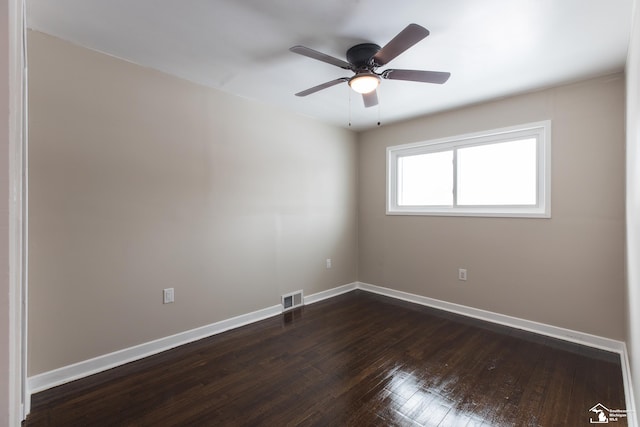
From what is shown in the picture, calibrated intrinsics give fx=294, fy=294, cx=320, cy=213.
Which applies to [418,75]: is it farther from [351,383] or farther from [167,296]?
[167,296]

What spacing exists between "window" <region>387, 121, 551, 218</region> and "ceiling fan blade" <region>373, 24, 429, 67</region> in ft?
6.23

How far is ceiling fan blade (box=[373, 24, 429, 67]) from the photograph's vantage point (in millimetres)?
1541

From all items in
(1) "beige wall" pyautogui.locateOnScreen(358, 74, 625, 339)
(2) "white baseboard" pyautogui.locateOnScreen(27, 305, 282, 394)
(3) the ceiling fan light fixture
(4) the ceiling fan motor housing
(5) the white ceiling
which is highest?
(5) the white ceiling

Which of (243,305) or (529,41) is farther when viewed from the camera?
(243,305)

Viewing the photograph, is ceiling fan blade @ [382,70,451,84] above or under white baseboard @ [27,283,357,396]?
above

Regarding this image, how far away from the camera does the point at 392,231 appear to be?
3967mm

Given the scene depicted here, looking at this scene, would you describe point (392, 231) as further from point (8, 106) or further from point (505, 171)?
point (8, 106)

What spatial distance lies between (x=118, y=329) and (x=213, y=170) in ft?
4.98

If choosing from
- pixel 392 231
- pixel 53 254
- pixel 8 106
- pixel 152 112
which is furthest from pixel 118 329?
pixel 392 231

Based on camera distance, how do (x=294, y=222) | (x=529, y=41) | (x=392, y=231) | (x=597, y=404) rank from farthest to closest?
(x=392, y=231), (x=294, y=222), (x=529, y=41), (x=597, y=404)

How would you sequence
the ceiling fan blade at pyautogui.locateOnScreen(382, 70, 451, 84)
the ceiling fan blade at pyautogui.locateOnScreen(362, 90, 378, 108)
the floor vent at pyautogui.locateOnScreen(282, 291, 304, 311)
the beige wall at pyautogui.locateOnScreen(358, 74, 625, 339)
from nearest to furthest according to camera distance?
1. the ceiling fan blade at pyautogui.locateOnScreen(382, 70, 451, 84)
2. the ceiling fan blade at pyautogui.locateOnScreen(362, 90, 378, 108)
3. the beige wall at pyautogui.locateOnScreen(358, 74, 625, 339)
4. the floor vent at pyautogui.locateOnScreen(282, 291, 304, 311)

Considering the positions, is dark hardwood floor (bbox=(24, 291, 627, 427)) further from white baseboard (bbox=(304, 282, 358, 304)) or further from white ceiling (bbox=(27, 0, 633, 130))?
white ceiling (bbox=(27, 0, 633, 130))

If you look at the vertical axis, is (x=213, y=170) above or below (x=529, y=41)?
below

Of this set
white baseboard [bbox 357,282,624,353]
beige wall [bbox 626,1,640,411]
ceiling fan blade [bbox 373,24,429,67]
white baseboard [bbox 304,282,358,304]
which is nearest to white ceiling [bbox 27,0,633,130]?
ceiling fan blade [bbox 373,24,429,67]
